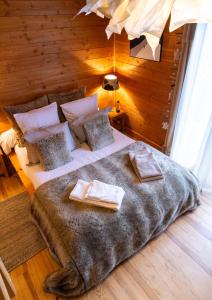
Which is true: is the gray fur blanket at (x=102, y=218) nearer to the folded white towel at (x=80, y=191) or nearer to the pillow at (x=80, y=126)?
the folded white towel at (x=80, y=191)

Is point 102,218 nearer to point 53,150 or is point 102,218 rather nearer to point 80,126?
point 53,150

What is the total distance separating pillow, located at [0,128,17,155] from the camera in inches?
100

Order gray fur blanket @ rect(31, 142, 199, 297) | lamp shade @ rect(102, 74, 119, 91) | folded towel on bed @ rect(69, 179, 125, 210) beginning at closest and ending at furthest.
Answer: gray fur blanket @ rect(31, 142, 199, 297)
folded towel on bed @ rect(69, 179, 125, 210)
lamp shade @ rect(102, 74, 119, 91)

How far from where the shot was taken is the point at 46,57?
2652 mm

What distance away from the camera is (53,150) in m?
2.17

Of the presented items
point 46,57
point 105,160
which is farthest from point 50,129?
point 46,57

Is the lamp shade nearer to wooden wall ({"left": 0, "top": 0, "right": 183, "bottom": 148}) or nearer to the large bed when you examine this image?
wooden wall ({"left": 0, "top": 0, "right": 183, "bottom": 148})

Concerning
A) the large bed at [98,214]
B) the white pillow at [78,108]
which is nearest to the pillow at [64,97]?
the white pillow at [78,108]

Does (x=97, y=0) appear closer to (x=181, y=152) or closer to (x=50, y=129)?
(x=50, y=129)

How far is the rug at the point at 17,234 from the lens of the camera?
6.33ft

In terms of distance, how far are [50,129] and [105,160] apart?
69cm

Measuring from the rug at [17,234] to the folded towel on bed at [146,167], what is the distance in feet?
3.83

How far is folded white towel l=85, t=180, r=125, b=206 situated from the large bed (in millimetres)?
75

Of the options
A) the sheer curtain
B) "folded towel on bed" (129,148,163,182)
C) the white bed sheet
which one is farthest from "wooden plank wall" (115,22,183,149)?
"folded towel on bed" (129,148,163,182)
